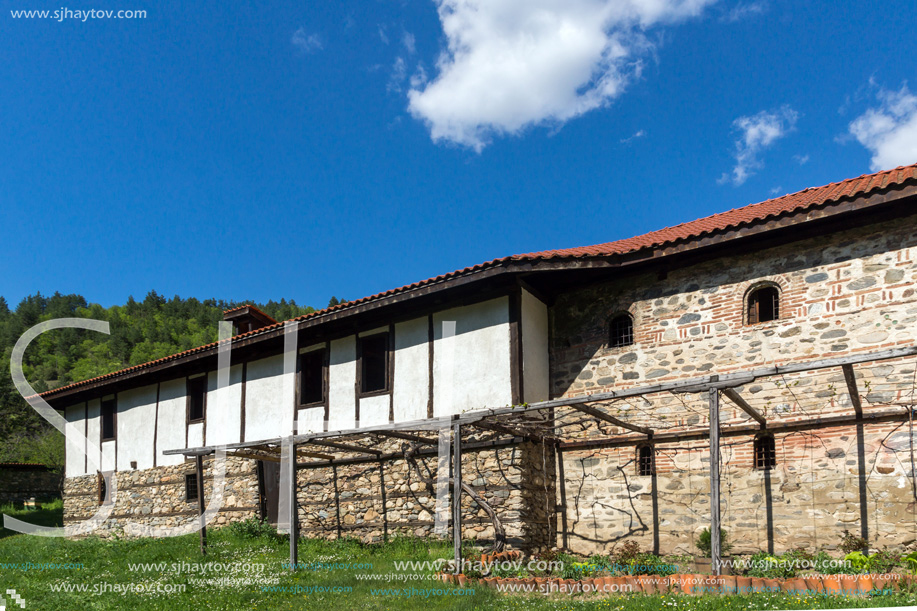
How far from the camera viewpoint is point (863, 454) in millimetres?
9086

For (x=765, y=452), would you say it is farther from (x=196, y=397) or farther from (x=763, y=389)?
(x=196, y=397)

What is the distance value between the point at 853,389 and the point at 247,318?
14.5 m

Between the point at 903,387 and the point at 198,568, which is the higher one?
the point at 903,387

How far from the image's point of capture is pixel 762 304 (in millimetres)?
10500

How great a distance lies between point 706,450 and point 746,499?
0.86 meters

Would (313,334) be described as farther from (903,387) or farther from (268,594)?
(903,387)

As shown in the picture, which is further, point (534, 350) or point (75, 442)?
point (75, 442)

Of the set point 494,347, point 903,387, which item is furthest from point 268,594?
point 903,387

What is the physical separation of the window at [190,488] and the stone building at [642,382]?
1323 mm

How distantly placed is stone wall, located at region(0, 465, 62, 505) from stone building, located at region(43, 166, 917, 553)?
15.2m

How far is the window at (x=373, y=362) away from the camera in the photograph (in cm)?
1353

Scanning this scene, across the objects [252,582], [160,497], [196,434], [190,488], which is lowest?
[252,582]

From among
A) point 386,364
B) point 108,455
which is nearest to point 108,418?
point 108,455

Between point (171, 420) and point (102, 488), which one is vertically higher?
point (171, 420)
